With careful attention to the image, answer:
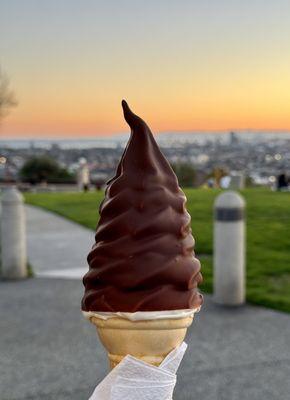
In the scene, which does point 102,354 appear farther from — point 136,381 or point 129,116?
point 129,116

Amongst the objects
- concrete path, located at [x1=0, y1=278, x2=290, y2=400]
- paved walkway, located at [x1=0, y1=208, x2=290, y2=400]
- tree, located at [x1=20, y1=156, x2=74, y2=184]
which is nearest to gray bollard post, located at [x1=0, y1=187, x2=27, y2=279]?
paved walkway, located at [x1=0, y1=208, x2=290, y2=400]

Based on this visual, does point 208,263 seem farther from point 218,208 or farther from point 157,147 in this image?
point 157,147

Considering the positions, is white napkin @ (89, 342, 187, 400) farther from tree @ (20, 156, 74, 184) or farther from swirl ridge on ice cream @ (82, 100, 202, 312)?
tree @ (20, 156, 74, 184)

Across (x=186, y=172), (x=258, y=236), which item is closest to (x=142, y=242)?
(x=258, y=236)

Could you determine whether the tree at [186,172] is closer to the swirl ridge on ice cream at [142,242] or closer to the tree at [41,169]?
the tree at [41,169]

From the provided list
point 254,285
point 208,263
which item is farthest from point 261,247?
point 254,285
